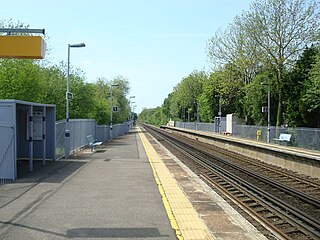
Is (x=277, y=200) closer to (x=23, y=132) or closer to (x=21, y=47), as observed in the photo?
(x=21, y=47)

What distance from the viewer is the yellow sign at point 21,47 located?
10859mm

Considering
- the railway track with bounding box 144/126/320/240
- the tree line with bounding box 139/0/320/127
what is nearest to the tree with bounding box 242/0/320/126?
the tree line with bounding box 139/0/320/127

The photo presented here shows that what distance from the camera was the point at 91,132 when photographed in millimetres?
33531

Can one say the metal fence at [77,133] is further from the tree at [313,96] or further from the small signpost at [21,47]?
the tree at [313,96]

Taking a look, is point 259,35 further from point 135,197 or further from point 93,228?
point 93,228

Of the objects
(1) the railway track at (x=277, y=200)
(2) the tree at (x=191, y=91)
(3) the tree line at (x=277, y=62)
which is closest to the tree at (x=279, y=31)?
(3) the tree line at (x=277, y=62)

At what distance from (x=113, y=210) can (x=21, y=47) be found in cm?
493

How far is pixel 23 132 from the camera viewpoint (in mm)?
19609

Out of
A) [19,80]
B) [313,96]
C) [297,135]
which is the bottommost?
[297,135]

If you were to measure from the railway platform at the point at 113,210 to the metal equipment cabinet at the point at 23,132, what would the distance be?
2.49 ft

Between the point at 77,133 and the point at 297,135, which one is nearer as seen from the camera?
the point at 77,133

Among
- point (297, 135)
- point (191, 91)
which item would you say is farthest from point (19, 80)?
point (191, 91)

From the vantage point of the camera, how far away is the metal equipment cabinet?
13672 millimetres

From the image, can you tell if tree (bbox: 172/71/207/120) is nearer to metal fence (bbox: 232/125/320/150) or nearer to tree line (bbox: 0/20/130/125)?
tree line (bbox: 0/20/130/125)
